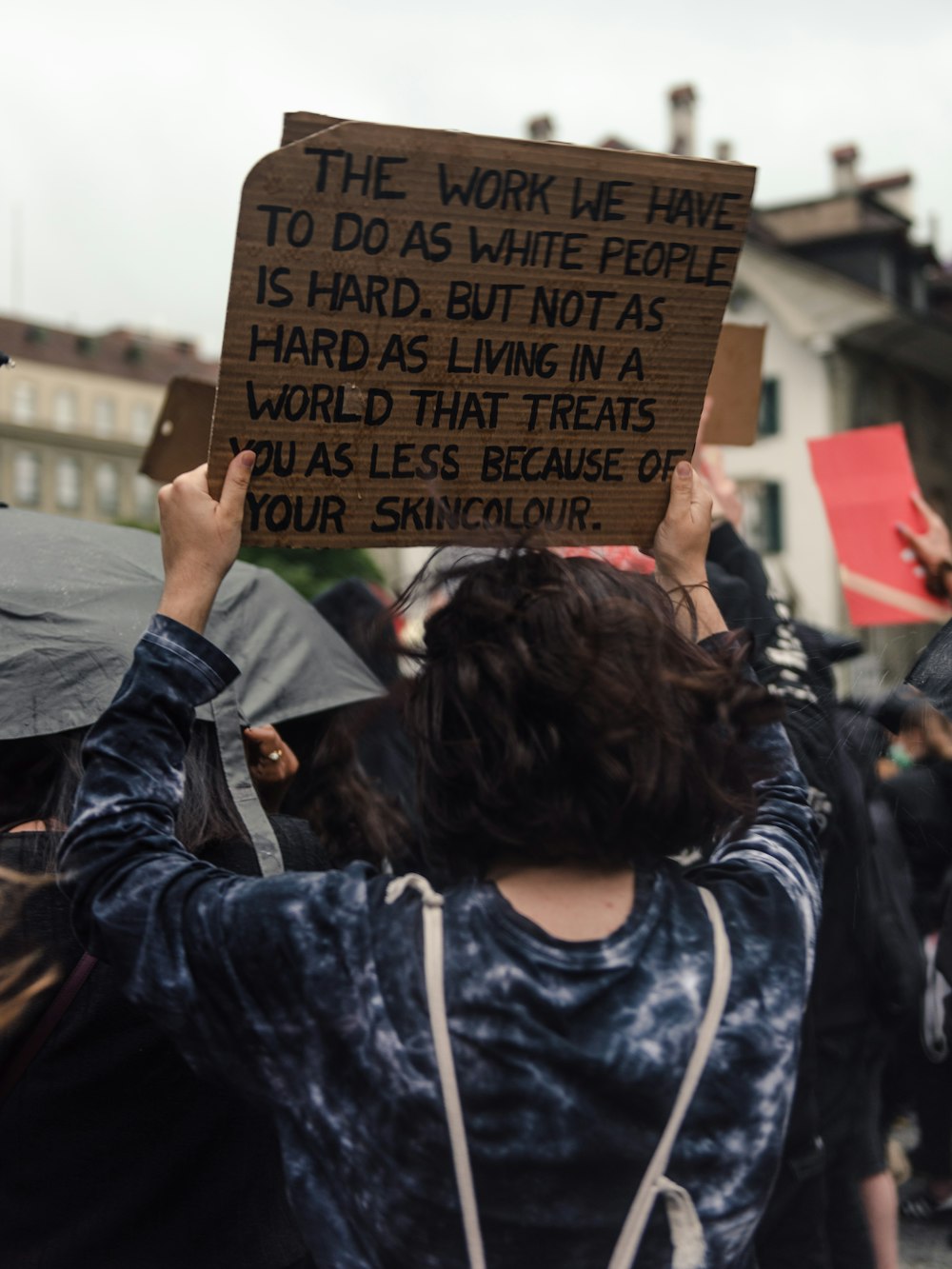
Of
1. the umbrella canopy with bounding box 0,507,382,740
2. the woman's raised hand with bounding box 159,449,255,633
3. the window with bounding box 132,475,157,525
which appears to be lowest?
the window with bounding box 132,475,157,525

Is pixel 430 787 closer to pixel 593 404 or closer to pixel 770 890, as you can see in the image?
pixel 770 890

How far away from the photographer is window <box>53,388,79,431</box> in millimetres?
64938

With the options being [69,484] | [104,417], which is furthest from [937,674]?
[104,417]

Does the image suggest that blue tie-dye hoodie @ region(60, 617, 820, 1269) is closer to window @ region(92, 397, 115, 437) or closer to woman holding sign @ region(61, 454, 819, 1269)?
woman holding sign @ region(61, 454, 819, 1269)

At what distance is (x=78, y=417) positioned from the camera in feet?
216

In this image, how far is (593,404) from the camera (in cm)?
196

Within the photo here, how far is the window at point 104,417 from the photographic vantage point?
65938mm

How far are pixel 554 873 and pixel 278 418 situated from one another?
24.7 inches

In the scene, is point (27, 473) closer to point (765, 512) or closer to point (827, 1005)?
point (765, 512)

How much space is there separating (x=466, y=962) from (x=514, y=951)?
1.8 inches

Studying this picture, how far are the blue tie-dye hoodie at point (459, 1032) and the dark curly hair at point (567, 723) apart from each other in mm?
72

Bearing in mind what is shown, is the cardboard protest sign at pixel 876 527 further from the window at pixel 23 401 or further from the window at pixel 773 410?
the window at pixel 23 401

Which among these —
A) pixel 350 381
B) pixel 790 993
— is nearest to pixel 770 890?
pixel 790 993

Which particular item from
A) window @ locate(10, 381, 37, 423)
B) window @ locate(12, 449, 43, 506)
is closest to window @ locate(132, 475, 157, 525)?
window @ locate(12, 449, 43, 506)
